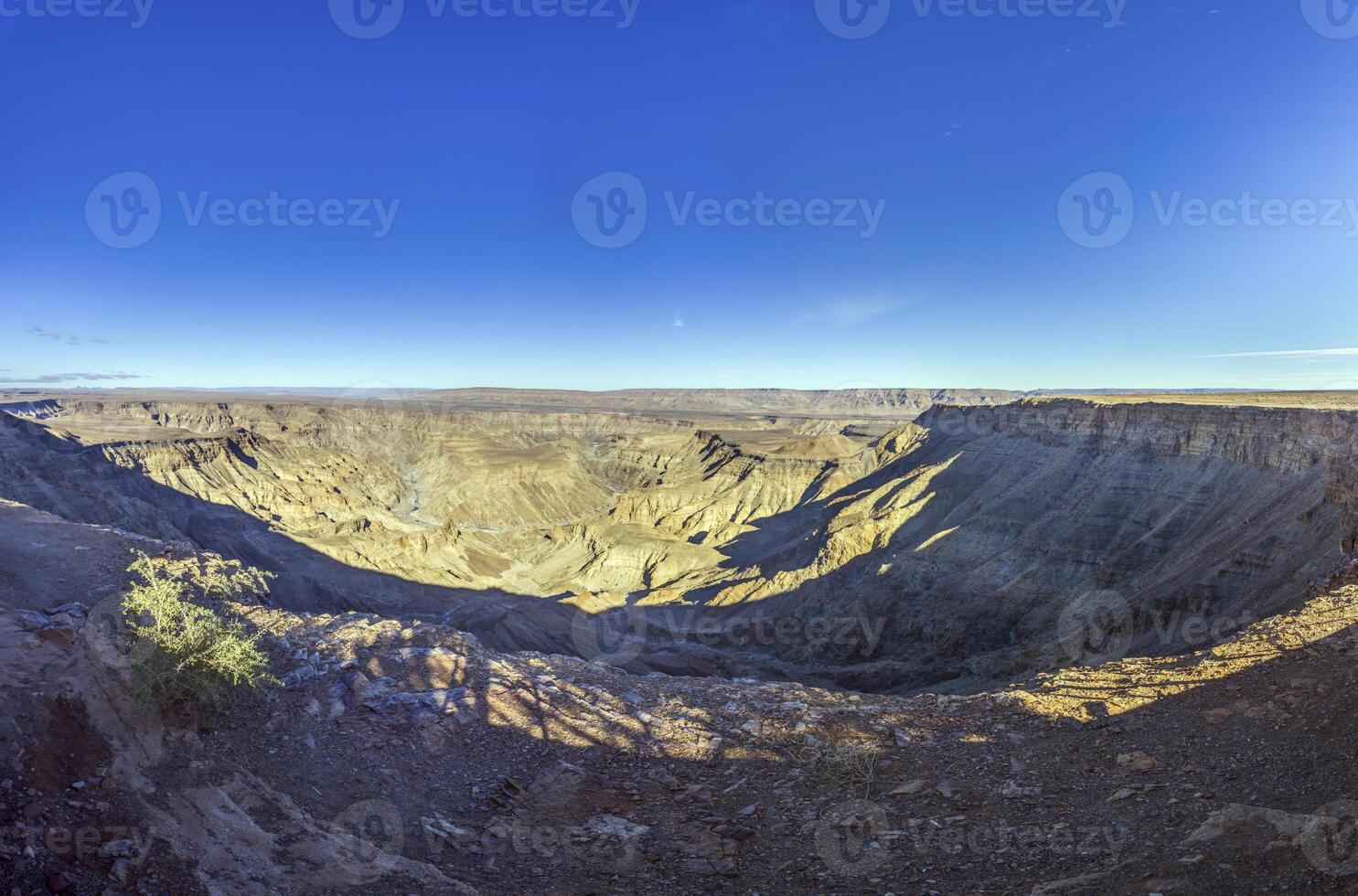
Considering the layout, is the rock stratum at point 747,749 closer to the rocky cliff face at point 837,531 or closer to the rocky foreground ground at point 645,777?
the rocky foreground ground at point 645,777

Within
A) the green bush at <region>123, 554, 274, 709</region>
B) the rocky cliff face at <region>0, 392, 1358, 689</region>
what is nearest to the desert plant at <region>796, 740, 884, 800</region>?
the green bush at <region>123, 554, 274, 709</region>

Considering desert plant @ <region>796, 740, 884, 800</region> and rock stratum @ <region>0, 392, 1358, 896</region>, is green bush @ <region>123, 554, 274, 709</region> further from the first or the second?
desert plant @ <region>796, 740, 884, 800</region>

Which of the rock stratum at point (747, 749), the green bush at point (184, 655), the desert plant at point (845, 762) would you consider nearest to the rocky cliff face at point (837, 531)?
the rock stratum at point (747, 749)

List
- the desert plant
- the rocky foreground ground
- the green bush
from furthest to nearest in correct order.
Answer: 1. the desert plant
2. the green bush
3. the rocky foreground ground

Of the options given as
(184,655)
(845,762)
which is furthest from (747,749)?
(184,655)

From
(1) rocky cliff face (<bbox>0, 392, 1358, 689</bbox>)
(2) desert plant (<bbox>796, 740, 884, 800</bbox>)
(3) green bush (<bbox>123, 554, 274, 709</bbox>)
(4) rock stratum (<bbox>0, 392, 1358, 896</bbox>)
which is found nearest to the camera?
(4) rock stratum (<bbox>0, 392, 1358, 896</bbox>)

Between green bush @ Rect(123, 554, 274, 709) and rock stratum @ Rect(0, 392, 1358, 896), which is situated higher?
green bush @ Rect(123, 554, 274, 709)
